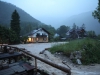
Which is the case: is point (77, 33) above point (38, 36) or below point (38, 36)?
above

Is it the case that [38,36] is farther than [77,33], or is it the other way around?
[77,33]

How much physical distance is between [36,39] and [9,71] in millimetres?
52650

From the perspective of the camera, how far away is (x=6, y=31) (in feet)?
124

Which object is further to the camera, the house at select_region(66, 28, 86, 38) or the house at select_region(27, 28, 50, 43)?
the house at select_region(27, 28, 50, 43)

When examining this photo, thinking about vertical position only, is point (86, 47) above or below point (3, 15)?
below

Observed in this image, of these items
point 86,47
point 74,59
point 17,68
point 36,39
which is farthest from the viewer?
point 36,39

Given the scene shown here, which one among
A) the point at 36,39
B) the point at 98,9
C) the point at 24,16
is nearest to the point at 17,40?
the point at 36,39

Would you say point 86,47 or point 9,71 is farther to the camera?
point 86,47

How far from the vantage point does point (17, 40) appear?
41.4m

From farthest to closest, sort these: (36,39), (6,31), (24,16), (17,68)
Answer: (24,16)
(36,39)
(6,31)
(17,68)

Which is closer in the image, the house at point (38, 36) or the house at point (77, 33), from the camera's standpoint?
the house at point (77, 33)

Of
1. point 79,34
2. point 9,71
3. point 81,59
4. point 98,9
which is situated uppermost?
point 98,9

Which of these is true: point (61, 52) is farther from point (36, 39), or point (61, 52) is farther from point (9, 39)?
point (36, 39)

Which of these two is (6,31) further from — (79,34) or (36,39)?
(79,34)
